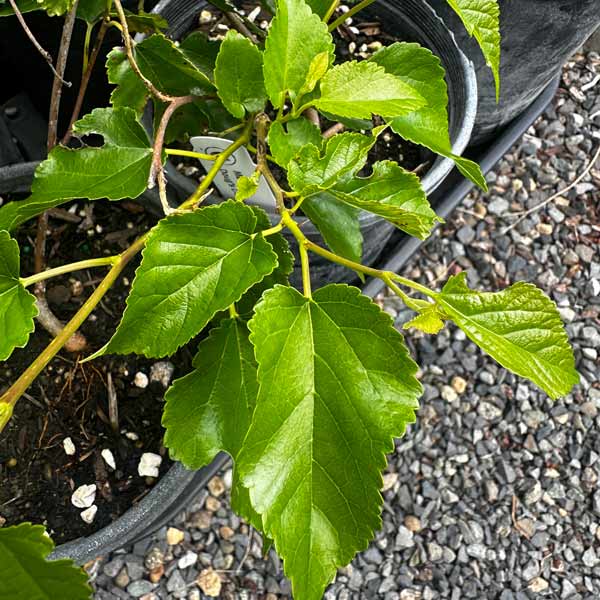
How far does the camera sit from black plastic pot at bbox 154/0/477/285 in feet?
2.74

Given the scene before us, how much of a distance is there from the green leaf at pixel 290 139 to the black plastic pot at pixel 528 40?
0.52 m

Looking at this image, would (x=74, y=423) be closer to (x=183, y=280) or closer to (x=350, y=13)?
(x=183, y=280)

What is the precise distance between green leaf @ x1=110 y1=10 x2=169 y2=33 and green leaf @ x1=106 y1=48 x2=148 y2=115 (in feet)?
0.11

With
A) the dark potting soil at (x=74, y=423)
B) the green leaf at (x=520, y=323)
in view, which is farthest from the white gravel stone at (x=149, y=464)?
the green leaf at (x=520, y=323)

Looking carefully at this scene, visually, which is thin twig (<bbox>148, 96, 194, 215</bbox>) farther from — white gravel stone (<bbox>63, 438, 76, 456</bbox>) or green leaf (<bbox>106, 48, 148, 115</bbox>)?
white gravel stone (<bbox>63, 438, 76, 456</bbox>)

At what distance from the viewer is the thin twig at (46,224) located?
0.62 metres

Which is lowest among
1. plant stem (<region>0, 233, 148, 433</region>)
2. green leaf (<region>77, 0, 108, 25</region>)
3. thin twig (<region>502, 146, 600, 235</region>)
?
thin twig (<region>502, 146, 600, 235</region>)

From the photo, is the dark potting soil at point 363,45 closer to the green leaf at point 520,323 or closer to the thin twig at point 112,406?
the thin twig at point 112,406

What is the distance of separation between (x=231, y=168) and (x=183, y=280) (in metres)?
0.27

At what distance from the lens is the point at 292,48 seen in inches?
22.4

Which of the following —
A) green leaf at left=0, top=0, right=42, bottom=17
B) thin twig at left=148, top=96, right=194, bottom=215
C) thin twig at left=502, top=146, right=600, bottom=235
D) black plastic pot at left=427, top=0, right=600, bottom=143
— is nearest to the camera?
thin twig at left=148, top=96, right=194, bottom=215

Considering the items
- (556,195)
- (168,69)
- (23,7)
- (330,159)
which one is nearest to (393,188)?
(330,159)

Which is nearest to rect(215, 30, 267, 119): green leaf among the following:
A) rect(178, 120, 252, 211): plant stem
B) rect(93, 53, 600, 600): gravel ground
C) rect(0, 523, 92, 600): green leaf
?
rect(178, 120, 252, 211): plant stem

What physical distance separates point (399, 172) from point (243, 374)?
225 millimetres
